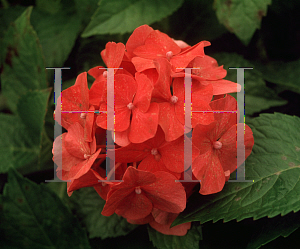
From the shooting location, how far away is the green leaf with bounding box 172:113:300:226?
55cm

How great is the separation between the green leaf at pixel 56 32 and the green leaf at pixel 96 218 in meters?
0.48

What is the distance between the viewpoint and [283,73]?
0.93 m

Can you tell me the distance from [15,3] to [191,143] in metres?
1.08

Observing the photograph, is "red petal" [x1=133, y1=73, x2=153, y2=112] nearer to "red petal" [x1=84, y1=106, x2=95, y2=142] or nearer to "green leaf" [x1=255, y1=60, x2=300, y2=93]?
"red petal" [x1=84, y1=106, x2=95, y2=142]

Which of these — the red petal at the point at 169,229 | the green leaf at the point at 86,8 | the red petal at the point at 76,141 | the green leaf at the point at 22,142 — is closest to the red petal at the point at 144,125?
the red petal at the point at 76,141

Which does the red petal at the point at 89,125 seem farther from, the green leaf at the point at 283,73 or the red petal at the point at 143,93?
the green leaf at the point at 283,73

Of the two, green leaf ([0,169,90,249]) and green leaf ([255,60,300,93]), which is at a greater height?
green leaf ([255,60,300,93])

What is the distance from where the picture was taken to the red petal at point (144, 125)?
49cm

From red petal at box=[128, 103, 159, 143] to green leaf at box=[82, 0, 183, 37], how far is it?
42cm

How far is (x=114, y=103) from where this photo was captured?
1.75 ft

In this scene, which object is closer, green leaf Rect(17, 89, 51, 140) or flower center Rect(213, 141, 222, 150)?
flower center Rect(213, 141, 222, 150)

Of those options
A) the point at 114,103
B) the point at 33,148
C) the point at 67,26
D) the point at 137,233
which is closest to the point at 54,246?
the point at 137,233

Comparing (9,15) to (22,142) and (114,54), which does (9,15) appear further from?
(114,54)

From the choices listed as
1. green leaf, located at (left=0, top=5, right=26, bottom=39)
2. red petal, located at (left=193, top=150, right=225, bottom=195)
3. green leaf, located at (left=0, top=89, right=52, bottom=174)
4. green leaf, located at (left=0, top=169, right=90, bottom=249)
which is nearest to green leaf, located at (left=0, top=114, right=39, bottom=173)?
green leaf, located at (left=0, top=89, right=52, bottom=174)
